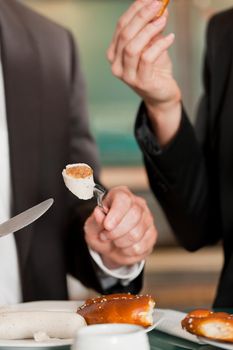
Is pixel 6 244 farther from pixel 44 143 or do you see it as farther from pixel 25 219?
pixel 25 219

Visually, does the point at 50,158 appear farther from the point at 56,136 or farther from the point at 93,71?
the point at 93,71

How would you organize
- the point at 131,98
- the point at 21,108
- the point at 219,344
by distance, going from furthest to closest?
the point at 131,98 → the point at 21,108 → the point at 219,344

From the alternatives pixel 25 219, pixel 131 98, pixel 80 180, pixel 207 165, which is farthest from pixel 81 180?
pixel 131 98

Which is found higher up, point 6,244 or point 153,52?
point 153,52

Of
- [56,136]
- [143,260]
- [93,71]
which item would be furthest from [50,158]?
[93,71]

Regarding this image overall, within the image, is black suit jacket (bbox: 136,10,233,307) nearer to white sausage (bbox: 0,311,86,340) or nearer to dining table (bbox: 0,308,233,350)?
dining table (bbox: 0,308,233,350)

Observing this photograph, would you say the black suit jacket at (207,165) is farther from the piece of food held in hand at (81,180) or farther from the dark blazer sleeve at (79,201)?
the piece of food held in hand at (81,180)
